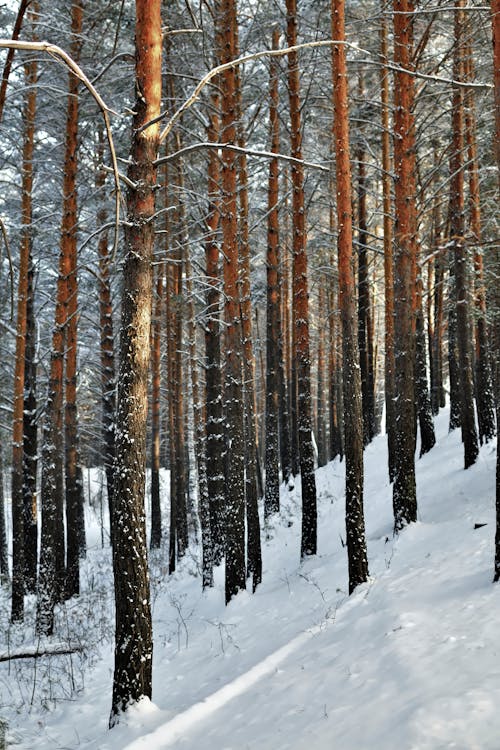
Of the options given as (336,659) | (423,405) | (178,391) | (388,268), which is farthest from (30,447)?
(336,659)

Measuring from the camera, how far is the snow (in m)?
3.85

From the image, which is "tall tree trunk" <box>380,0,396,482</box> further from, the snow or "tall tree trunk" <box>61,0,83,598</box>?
"tall tree trunk" <box>61,0,83,598</box>

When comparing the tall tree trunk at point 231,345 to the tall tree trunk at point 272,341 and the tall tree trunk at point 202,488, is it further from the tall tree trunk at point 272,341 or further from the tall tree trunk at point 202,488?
the tall tree trunk at point 272,341

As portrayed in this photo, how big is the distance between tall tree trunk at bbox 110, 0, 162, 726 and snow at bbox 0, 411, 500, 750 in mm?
492

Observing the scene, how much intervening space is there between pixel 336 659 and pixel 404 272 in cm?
604

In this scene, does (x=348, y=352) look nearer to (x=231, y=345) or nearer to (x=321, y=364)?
(x=231, y=345)

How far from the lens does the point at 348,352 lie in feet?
24.3

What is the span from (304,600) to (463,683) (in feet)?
15.0

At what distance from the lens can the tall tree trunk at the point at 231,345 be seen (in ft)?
30.3

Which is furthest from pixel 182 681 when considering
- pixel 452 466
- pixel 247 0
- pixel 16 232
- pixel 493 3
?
pixel 247 0

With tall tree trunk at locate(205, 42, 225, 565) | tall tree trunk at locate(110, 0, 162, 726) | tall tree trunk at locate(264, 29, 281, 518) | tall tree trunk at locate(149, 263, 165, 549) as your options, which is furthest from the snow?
tall tree trunk at locate(149, 263, 165, 549)

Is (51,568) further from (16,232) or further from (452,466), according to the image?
(452,466)

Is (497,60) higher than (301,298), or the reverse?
(497,60)

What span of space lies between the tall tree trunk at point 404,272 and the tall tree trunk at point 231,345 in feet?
8.38
